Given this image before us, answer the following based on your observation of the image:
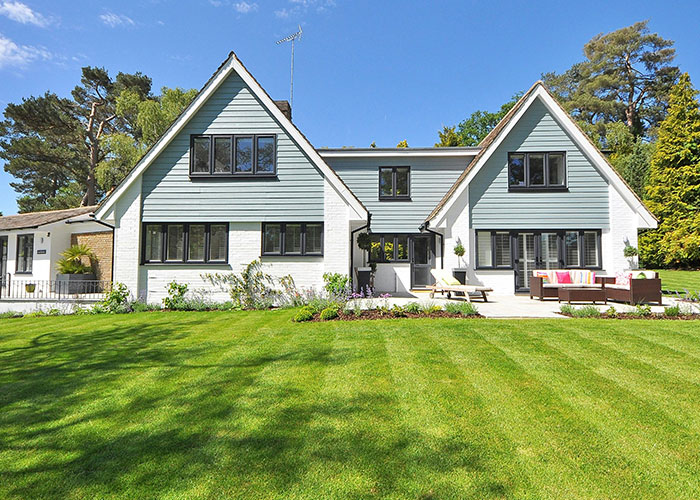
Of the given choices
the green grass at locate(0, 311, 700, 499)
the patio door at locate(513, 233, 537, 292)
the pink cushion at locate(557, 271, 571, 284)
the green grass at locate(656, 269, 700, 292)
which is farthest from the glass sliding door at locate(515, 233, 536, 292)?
the green grass at locate(0, 311, 700, 499)

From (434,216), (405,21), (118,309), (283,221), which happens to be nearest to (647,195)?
(434,216)

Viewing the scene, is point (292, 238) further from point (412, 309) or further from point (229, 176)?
point (412, 309)

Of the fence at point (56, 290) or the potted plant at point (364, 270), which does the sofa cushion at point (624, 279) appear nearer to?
the potted plant at point (364, 270)

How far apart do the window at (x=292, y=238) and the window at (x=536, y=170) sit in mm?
8696

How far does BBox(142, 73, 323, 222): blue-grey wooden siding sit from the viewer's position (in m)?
12.4

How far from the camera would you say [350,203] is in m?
12.1

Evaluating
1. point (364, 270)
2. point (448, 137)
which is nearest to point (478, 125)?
point (448, 137)

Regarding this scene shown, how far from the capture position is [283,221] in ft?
40.7

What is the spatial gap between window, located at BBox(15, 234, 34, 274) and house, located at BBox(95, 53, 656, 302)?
11038mm

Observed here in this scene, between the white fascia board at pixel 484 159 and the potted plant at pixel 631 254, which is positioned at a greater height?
the white fascia board at pixel 484 159

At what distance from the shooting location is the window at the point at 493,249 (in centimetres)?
1448

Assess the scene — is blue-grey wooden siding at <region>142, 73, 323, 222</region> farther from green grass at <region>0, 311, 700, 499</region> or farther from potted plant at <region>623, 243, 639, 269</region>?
potted plant at <region>623, 243, 639, 269</region>

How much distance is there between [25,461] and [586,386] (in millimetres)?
6208

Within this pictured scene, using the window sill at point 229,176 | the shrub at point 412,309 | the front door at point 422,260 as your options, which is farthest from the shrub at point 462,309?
the window sill at point 229,176
